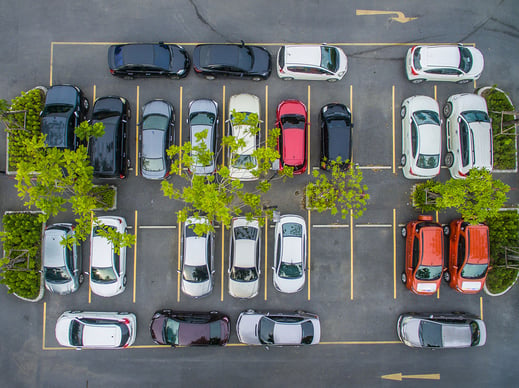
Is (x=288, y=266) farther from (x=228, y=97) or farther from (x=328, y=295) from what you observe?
(x=228, y=97)

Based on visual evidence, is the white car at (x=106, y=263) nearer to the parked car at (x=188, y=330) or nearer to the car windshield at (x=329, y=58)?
the parked car at (x=188, y=330)

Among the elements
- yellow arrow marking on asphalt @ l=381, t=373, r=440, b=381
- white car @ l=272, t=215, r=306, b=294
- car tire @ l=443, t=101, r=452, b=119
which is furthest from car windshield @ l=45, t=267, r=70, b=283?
car tire @ l=443, t=101, r=452, b=119

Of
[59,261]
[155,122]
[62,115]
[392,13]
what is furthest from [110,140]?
[392,13]

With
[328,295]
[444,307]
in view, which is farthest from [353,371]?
[444,307]

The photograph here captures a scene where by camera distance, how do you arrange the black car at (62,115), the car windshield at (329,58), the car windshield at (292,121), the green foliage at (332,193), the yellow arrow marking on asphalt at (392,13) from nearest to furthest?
the green foliage at (332,193)
the black car at (62,115)
the car windshield at (292,121)
the car windshield at (329,58)
the yellow arrow marking on asphalt at (392,13)

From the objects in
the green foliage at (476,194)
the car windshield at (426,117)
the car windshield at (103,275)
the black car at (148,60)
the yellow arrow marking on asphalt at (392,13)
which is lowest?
the car windshield at (103,275)

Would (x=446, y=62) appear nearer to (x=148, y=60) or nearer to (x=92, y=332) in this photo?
(x=148, y=60)

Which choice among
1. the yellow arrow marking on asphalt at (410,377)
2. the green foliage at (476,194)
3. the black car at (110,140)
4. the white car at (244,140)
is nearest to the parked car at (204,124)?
the white car at (244,140)
